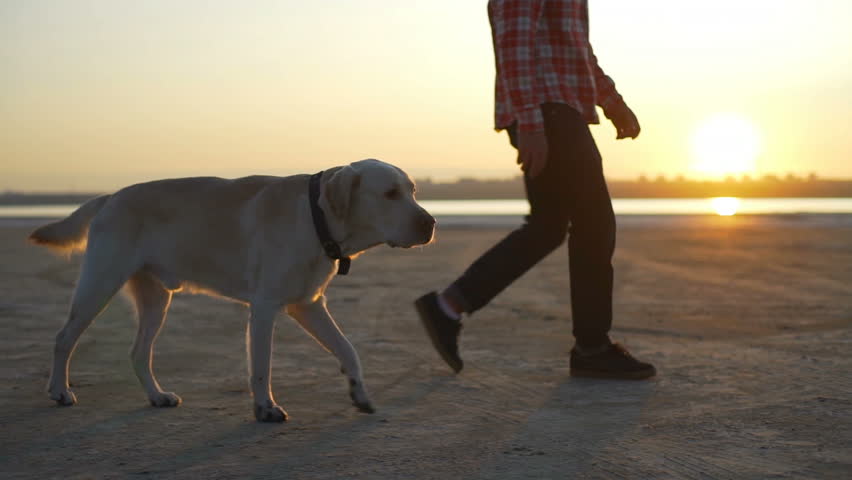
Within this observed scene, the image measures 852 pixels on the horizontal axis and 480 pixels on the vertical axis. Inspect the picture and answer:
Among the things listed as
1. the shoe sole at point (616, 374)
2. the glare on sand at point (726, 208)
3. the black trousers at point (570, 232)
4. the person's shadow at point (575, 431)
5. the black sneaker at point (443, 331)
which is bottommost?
the glare on sand at point (726, 208)

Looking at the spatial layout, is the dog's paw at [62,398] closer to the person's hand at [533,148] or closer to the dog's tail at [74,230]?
the dog's tail at [74,230]

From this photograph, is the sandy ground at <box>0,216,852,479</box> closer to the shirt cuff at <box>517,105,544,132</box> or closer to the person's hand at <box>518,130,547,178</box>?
the person's hand at <box>518,130,547,178</box>

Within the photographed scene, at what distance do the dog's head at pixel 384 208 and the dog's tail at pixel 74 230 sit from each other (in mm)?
1344

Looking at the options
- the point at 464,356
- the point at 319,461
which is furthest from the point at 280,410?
the point at 464,356

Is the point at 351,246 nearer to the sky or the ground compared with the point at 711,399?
nearer to the sky

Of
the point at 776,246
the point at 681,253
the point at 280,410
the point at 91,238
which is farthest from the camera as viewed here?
the point at 776,246

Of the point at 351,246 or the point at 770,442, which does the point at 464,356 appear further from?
the point at 770,442

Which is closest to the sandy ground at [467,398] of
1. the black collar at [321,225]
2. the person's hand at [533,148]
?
the black collar at [321,225]

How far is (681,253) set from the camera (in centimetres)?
1300

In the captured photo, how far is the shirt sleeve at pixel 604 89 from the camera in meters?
5.04

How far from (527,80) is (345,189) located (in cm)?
116

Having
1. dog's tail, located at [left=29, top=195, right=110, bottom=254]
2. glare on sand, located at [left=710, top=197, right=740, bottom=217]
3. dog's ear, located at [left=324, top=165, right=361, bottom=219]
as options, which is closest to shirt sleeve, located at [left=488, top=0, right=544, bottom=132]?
dog's ear, located at [left=324, top=165, right=361, bottom=219]

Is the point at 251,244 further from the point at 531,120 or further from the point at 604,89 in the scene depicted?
the point at 604,89

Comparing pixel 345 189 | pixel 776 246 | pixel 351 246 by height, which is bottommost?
pixel 776 246
